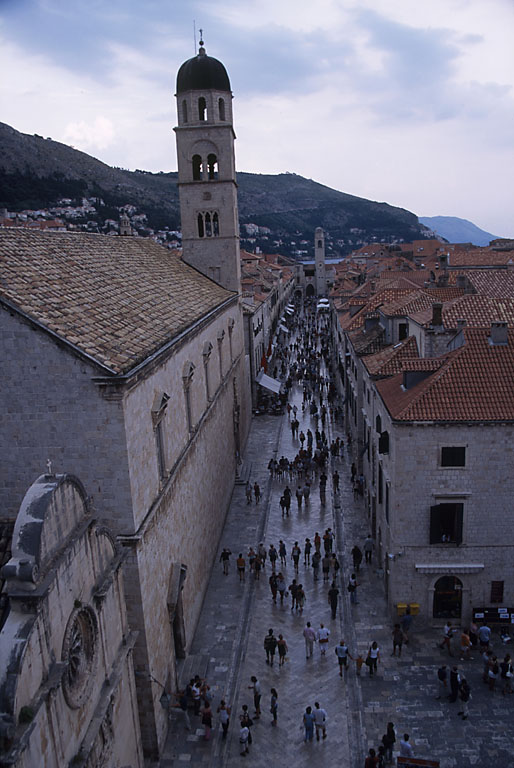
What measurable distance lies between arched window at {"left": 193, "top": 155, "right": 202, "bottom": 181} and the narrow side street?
20590mm

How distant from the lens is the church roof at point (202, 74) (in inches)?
1257

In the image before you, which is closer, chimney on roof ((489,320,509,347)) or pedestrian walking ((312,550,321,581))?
chimney on roof ((489,320,509,347))

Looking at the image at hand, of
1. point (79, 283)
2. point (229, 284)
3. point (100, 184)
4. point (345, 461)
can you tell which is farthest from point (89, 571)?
point (100, 184)

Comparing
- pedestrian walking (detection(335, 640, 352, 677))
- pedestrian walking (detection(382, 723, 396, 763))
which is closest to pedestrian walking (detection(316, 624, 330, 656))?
pedestrian walking (detection(335, 640, 352, 677))

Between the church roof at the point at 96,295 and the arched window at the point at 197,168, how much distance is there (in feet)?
35.5

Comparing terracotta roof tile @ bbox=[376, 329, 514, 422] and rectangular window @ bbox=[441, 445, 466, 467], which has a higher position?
terracotta roof tile @ bbox=[376, 329, 514, 422]

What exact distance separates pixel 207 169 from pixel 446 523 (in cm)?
2399

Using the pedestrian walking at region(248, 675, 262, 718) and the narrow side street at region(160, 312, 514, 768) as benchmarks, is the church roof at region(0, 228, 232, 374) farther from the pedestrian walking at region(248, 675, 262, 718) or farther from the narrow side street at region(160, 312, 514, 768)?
the narrow side street at region(160, 312, 514, 768)

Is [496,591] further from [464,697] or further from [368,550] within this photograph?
[368,550]

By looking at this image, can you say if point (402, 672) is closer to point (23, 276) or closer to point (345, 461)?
point (23, 276)

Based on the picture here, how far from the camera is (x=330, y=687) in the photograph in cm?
1652

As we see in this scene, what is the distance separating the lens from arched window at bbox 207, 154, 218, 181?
34000mm

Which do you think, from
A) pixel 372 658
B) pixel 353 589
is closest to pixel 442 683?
pixel 372 658

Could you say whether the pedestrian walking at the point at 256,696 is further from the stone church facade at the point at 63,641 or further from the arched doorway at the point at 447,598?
the arched doorway at the point at 447,598
